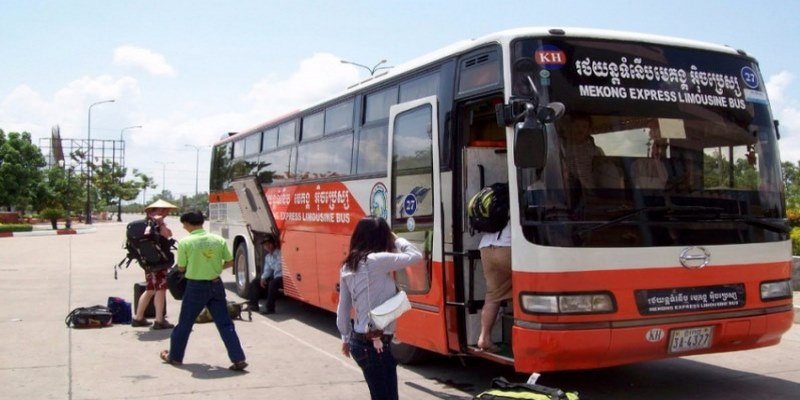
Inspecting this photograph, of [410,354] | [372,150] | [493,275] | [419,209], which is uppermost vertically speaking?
[372,150]

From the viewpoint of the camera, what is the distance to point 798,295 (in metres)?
11.9

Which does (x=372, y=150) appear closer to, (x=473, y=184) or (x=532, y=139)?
(x=473, y=184)

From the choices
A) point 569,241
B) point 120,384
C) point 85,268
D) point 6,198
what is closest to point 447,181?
point 569,241

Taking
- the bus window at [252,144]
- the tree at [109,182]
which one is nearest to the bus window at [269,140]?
the bus window at [252,144]

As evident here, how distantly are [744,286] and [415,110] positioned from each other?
3257 mm

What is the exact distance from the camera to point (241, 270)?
13.6 metres

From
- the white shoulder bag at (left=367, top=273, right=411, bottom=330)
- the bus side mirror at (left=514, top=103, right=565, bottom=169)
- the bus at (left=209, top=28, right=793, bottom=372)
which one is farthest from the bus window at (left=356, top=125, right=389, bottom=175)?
the white shoulder bag at (left=367, top=273, right=411, bottom=330)

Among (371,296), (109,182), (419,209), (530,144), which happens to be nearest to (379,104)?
(419,209)

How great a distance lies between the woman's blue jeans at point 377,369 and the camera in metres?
4.57

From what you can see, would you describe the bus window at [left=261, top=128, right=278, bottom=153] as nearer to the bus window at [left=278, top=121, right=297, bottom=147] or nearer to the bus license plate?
the bus window at [left=278, top=121, right=297, bottom=147]

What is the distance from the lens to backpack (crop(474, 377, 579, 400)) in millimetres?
4672

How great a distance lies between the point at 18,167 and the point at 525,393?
52.7 meters

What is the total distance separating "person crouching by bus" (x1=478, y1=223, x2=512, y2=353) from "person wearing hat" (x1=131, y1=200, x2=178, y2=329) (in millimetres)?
5266

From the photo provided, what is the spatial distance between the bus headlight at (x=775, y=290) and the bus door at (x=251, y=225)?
7234 mm
